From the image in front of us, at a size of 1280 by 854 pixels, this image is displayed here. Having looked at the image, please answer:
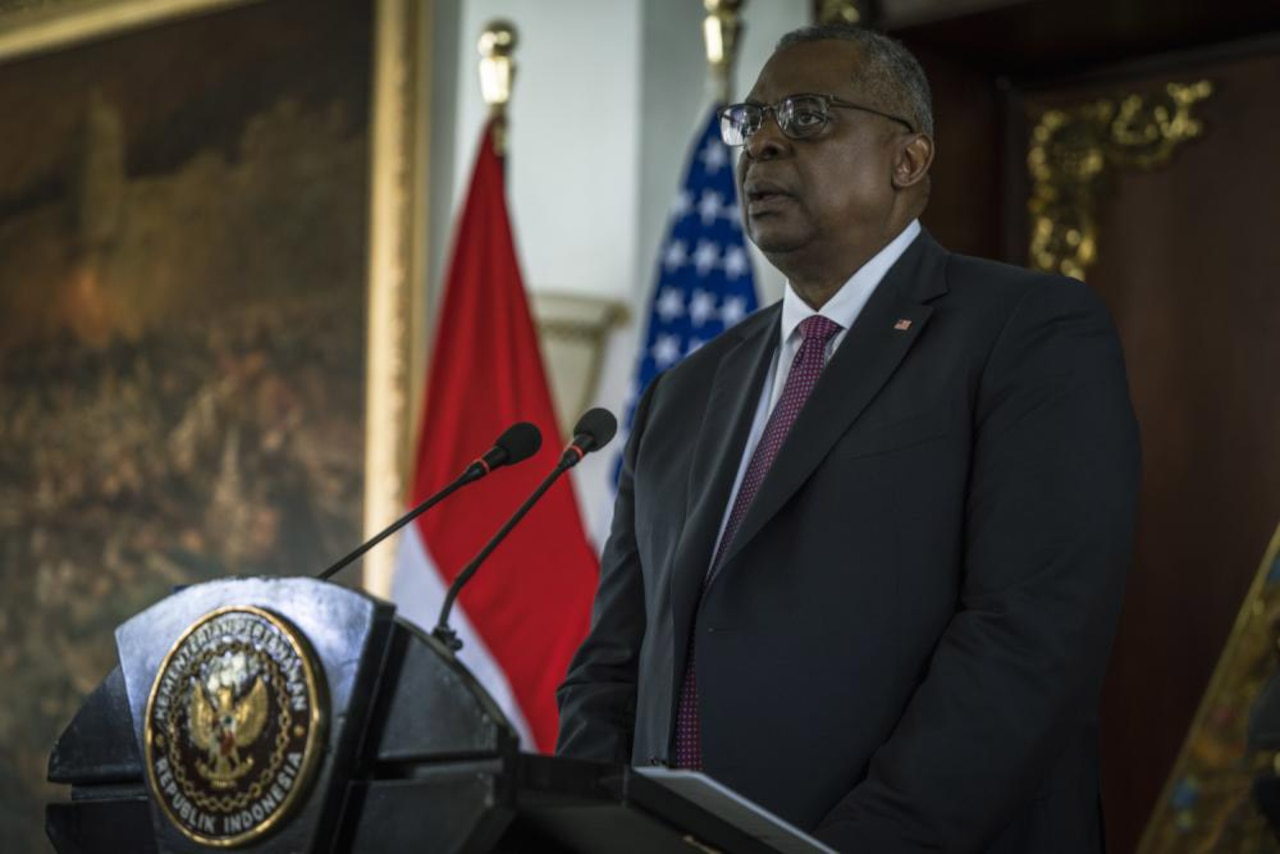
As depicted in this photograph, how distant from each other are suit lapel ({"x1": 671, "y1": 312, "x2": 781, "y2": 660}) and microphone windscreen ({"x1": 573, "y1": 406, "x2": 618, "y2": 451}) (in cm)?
19

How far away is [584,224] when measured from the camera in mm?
6137

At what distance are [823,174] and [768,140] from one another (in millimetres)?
92

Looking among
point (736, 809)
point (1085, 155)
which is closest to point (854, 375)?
point (736, 809)

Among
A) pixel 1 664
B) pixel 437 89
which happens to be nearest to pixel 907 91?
pixel 437 89

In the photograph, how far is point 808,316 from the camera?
2.85 m

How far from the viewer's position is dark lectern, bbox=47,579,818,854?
1887mm

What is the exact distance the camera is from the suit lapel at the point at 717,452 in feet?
8.73

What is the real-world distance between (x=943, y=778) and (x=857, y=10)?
A: 3.33 meters

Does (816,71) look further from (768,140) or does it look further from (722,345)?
(722,345)

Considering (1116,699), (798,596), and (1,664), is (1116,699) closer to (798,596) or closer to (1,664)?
(798,596)

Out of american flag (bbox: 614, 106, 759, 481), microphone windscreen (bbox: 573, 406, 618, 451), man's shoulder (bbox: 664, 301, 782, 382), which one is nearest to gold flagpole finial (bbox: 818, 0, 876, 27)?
american flag (bbox: 614, 106, 759, 481)

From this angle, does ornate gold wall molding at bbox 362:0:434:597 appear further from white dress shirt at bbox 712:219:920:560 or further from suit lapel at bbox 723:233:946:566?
suit lapel at bbox 723:233:946:566

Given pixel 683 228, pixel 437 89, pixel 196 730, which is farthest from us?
pixel 437 89

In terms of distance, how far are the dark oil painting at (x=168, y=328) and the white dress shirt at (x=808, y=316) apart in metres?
3.81
